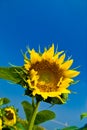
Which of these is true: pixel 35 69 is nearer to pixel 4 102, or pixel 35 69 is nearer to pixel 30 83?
pixel 30 83

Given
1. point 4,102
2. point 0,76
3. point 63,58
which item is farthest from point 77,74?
point 4,102

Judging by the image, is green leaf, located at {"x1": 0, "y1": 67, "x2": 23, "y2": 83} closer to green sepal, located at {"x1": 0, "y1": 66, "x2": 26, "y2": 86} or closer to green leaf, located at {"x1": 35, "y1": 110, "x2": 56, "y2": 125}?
green sepal, located at {"x1": 0, "y1": 66, "x2": 26, "y2": 86}

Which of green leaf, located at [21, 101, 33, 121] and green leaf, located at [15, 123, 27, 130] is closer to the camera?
green leaf, located at [21, 101, 33, 121]

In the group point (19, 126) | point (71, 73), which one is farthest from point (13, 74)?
point (19, 126)

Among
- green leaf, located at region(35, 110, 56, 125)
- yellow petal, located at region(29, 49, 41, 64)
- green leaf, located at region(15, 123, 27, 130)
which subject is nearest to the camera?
green leaf, located at region(35, 110, 56, 125)

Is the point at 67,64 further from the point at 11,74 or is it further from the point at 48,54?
the point at 11,74

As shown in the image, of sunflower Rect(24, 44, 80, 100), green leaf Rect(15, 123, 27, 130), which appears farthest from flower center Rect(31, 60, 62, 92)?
green leaf Rect(15, 123, 27, 130)
